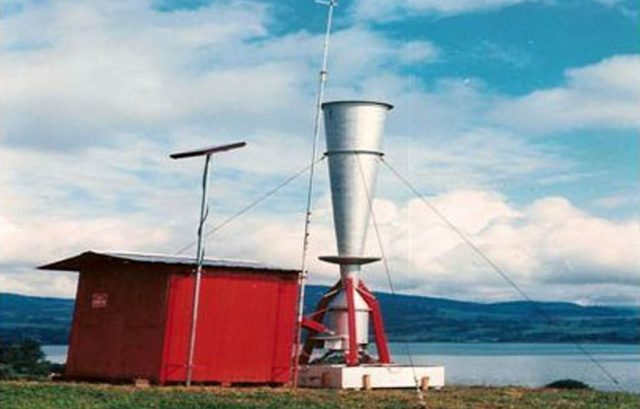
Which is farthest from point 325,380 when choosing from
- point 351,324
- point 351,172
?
point 351,172

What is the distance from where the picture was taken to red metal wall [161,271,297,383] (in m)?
31.2

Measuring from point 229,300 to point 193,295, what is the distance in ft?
3.95

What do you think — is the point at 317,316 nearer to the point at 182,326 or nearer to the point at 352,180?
the point at 352,180

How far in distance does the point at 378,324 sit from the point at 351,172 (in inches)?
186

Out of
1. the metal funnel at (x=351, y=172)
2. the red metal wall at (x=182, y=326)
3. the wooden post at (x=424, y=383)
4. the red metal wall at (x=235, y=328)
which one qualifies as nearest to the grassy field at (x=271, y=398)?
the wooden post at (x=424, y=383)

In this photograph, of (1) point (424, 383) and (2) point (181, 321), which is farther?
(1) point (424, 383)

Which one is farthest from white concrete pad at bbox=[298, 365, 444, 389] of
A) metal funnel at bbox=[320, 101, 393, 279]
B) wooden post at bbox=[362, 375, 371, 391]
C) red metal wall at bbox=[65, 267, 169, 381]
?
red metal wall at bbox=[65, 267, 169, 381]

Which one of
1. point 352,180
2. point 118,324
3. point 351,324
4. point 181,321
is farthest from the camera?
point 352,180

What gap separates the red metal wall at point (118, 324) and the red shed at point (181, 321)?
27 millimetres

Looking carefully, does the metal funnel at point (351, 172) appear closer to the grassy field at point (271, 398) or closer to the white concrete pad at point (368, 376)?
the white concrete pad at point (368, 376)

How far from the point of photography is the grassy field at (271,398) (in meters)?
24.7

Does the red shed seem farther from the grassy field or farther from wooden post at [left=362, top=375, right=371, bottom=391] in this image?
wooden post at [left=362, top=375, right=371, bottom=391]

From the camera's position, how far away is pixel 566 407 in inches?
1065

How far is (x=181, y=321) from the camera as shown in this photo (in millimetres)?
31234
